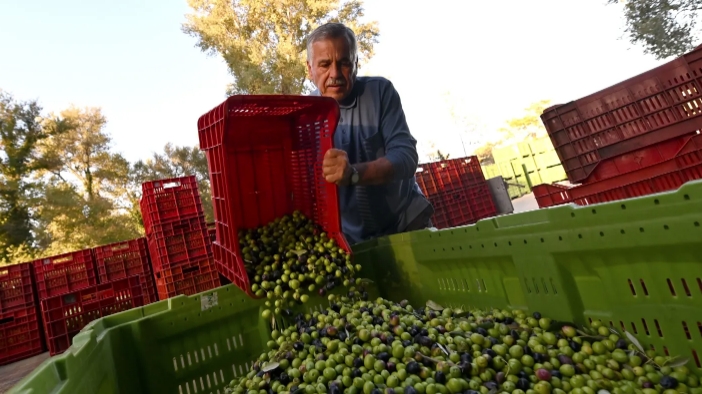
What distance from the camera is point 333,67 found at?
92.6 inches

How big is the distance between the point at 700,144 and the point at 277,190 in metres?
3.42

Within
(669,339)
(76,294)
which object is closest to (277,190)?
(669,339)

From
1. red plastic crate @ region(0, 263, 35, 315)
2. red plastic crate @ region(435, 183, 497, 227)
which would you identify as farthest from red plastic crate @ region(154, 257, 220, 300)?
red plastic crate @ region(435, 183, 497, 227)

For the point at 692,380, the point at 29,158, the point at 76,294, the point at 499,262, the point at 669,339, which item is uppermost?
the point at 29,158

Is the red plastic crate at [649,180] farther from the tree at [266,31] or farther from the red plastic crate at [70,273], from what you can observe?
the tree at [266,31]

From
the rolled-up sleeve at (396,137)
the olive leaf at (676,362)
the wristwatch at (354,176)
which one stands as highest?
the rolled-up sleeve at (396,137)

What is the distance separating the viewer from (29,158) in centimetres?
1742

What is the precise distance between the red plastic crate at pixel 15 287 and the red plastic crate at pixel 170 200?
2.42 metres

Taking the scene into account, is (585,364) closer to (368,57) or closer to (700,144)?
(700,144)

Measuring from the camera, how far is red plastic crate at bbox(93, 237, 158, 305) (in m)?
6.43

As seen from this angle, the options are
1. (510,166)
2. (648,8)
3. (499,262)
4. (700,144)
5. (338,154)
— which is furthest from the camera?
(510,166)

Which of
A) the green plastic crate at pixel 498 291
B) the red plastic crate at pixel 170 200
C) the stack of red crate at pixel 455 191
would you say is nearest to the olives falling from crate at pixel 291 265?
the green plastic crate at pixel 498 291

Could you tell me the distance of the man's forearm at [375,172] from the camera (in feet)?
6.49

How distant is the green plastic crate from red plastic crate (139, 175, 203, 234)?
4.55 m
